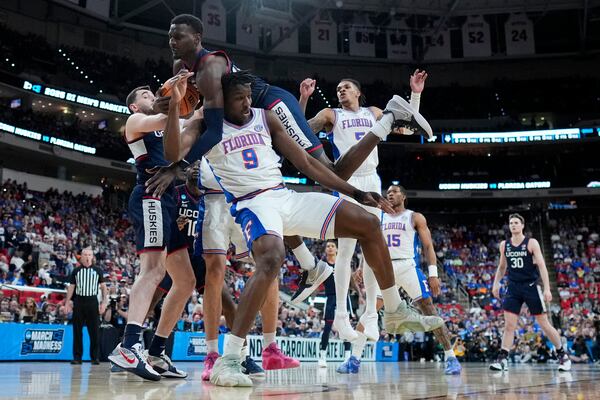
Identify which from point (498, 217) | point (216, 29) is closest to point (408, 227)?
point (216, 29)

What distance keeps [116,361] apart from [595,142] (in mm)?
34226

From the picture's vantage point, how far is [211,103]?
454cm

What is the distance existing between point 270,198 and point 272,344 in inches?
53.6

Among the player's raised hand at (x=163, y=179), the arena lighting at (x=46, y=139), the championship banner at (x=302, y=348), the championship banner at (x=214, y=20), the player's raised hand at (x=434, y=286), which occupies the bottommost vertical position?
the championship banner at (x=302, y=348)

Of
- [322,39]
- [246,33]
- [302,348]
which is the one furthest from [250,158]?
[322,39]

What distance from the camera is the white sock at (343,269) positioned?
671cm

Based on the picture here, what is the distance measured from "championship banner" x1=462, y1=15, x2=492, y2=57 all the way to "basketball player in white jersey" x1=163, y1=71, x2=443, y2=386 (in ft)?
104

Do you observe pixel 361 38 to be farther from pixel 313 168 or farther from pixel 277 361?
A: pixel 277 361

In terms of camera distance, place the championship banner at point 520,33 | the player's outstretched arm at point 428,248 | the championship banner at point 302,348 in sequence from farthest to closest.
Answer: the championship banner at point 520,33, the championship banner at point 302,348, the player's outstretched arm at point 428,248

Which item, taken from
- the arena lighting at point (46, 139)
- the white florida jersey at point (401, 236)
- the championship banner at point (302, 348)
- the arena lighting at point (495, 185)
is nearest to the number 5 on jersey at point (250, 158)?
the white florida jersey at point (401, 236)

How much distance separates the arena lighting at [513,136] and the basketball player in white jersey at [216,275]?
29.2 m

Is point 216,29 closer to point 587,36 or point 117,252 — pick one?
point 117,252

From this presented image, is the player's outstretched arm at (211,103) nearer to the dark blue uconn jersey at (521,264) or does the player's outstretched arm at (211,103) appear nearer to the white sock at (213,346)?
the white sock at (213,346)

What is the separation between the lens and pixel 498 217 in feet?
114
